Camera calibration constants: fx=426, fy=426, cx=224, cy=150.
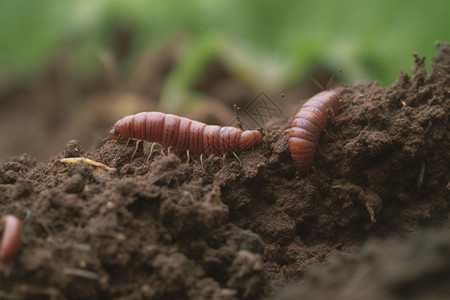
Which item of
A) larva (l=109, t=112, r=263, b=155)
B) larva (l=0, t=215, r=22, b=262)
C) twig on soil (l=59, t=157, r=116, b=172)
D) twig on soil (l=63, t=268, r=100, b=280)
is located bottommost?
twig on soil (l=63, t=268, r=100, b=280)

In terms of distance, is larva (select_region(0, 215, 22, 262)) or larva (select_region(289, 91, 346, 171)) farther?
larva (select_region(289, 91, 346, 171))

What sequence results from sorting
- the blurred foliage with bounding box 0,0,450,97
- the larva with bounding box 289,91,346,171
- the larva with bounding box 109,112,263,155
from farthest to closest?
1. the blurred foliage with bounding box 0,0,450,97
2. the larva with bounding box 109,112,263,155
3. the larva with bounding box 289,91,346,171

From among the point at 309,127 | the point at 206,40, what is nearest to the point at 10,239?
the point at 309,127

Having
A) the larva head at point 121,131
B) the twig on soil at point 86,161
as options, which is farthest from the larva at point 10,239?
the larva head at point 121,131

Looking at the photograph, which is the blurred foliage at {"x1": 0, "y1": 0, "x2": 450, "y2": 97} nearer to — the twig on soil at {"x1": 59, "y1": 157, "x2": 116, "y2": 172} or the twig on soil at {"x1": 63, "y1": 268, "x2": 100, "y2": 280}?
the twig on soil at {"x1": 59, "y1": 157, "x2": 116, "y2": 172}

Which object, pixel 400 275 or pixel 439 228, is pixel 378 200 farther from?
pixel 400 275

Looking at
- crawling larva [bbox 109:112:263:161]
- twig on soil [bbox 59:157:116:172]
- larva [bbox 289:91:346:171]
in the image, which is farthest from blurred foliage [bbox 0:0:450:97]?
twig on soil [bbox 59:157:116:172]
